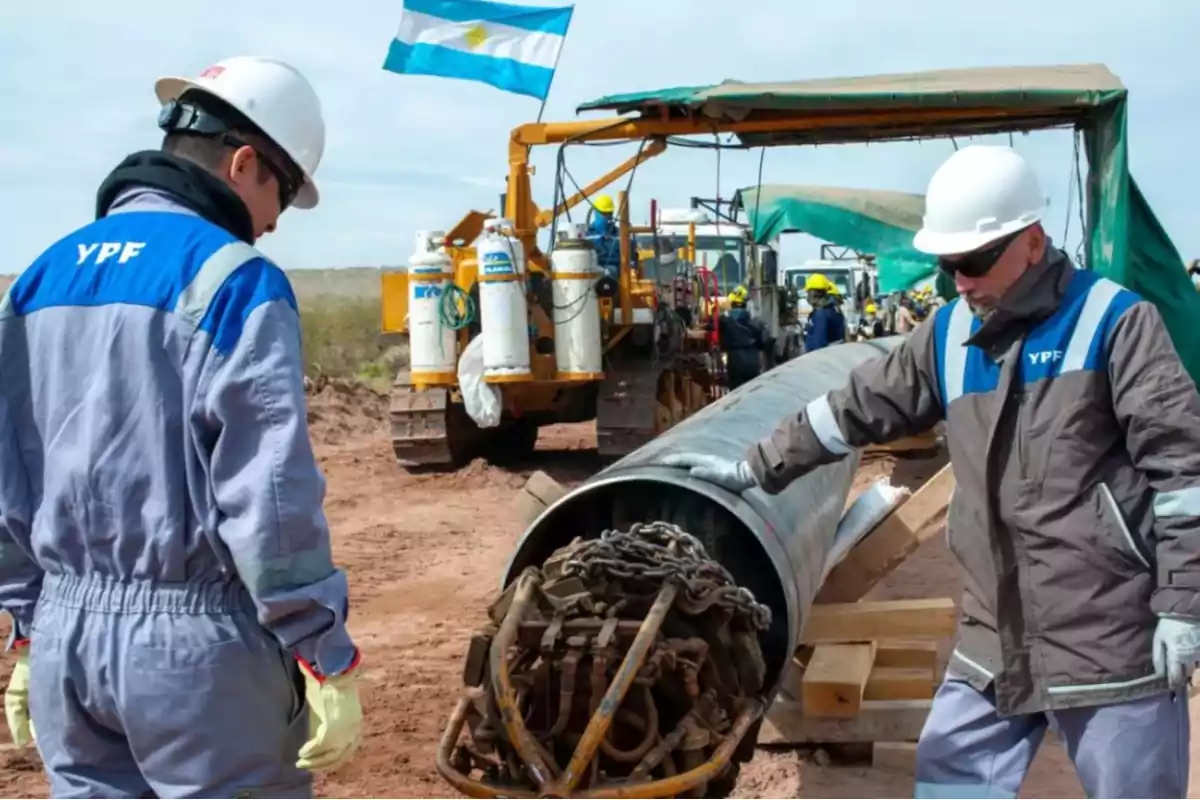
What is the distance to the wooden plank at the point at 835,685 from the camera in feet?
15.3

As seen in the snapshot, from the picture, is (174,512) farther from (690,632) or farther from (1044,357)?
(1044,357)

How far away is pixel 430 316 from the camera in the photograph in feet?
34.5

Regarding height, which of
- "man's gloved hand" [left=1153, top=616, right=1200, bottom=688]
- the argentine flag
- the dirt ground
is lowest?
the dirt ground

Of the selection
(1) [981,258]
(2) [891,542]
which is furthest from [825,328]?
(1) [981,258]

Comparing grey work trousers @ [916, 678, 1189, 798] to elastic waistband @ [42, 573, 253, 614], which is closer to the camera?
elastic waistband @ [42, 573, 253, 614]

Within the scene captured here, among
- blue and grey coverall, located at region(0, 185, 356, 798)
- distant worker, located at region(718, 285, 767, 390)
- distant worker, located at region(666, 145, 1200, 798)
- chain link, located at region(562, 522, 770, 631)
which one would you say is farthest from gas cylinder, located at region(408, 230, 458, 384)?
blue and grey coverall, located at region(0, 185, 356, 798)

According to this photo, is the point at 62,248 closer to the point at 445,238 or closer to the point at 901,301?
the point at 445,238

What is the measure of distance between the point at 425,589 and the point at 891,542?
345 centimetres

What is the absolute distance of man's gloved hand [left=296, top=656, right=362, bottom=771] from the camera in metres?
2.40

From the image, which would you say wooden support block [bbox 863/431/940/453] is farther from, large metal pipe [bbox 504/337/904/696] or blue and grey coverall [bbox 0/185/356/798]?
blue and grey coverall [bbox 0/185/356/798]

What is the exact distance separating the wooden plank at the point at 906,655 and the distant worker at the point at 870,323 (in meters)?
14.5

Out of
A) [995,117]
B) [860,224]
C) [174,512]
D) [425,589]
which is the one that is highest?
[995,117]

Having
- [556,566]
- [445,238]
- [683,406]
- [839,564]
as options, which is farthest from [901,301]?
[556,566]

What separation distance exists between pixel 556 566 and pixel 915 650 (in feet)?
6.82
